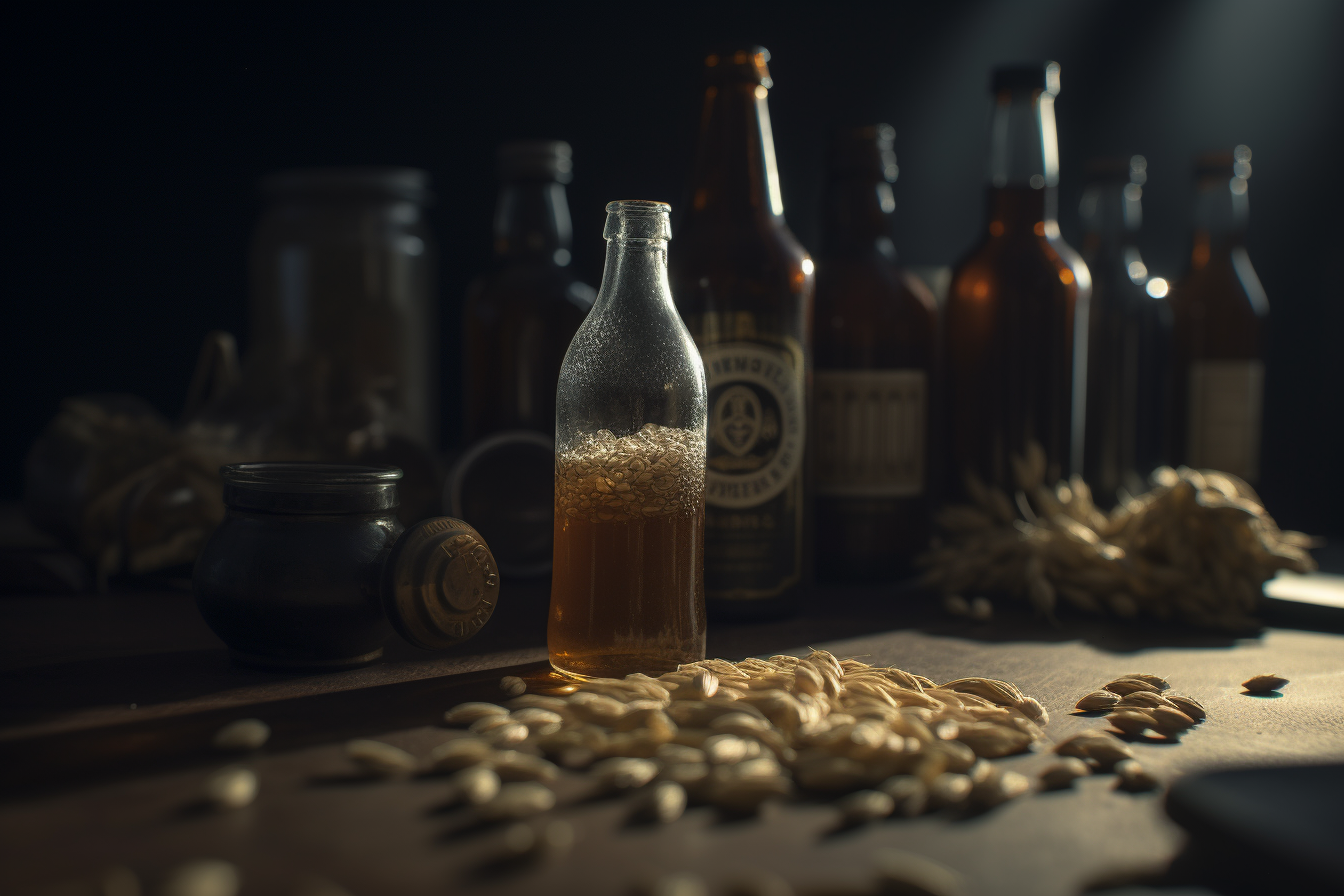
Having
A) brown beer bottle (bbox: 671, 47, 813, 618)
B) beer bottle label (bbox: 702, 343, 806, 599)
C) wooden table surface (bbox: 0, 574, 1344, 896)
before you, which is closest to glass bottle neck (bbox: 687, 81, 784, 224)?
brown beer bottle (bbox: 671, 47, 813, 618)

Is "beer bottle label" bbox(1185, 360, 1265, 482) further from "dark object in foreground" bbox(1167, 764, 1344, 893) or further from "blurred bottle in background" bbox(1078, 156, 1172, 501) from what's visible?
"dark object in foreground" bbox(1167, 764, 1344, 893)

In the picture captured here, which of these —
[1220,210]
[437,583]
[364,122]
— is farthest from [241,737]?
[1220,210]

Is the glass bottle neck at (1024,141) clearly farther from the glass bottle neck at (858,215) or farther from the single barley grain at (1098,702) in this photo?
the single barley grain at (1098,702)

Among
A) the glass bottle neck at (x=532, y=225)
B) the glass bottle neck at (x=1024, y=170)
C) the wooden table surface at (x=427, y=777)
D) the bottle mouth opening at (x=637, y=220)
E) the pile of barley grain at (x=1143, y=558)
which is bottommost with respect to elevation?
the wooden table surface at (x=427, y=777)

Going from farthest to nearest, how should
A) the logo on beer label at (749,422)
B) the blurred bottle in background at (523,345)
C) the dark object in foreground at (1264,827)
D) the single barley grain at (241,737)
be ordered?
the blurred bottle in background at (523,345), the logo on beer label at (749,422), the single barley grain at (241,737), the dark object in foreground at (1264,827)

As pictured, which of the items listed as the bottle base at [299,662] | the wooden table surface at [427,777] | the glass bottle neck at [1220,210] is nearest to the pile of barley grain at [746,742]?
the wooden table surface at [427,777]

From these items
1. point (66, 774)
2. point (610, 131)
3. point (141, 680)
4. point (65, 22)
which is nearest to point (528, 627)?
point (141, 680)
